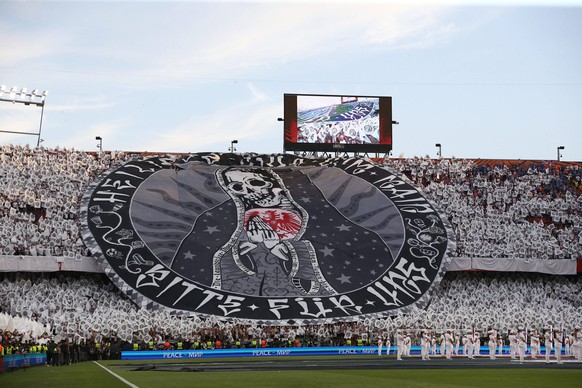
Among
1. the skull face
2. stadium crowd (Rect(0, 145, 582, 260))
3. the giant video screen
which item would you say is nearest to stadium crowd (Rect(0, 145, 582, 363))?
stadium crowd (Rect(0, 145, 582, 260))

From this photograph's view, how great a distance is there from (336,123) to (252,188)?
39.5ft

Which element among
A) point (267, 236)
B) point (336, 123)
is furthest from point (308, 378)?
point (336, 123)

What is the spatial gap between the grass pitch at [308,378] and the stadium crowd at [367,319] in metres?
11.0

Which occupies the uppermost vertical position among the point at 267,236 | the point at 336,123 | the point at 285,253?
the point at 336,123

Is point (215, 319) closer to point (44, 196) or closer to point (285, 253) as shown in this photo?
point (285, 253)

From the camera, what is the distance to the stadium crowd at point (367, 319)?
5147cm

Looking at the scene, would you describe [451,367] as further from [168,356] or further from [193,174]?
[193,174]

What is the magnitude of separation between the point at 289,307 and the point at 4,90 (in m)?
31.9

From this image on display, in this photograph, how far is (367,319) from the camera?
55781 mm

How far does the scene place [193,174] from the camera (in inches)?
2657

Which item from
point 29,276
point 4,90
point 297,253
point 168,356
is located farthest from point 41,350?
point 4,90

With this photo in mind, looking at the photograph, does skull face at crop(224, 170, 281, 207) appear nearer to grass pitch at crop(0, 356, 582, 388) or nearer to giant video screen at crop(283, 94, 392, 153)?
giant video screen at crop(283, 94, 392, 153)

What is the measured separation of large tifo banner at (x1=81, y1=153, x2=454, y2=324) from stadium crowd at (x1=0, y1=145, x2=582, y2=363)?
60.3 inches

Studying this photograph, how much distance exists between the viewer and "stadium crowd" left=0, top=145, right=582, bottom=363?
51.5 m
